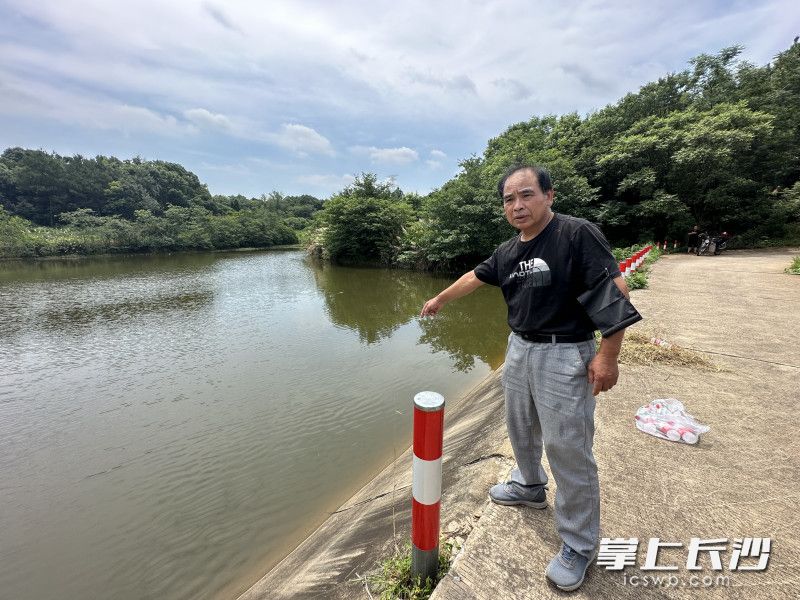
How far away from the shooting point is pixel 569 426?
1464mm

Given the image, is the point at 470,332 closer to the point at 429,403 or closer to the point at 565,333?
the point at 565,333

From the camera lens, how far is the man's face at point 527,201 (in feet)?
5.02

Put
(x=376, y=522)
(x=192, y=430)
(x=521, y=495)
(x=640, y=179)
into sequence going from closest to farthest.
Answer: (x=521, y=495), (x=376, y=522), (x=192, y=430), (x=640, y=179)

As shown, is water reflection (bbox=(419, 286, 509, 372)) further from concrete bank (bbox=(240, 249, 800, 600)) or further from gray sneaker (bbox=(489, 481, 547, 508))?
gray sneaker (bbox=(489, 481, 547, 508))

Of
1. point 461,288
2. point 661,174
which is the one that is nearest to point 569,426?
point 461,288

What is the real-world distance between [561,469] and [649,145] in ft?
71.4

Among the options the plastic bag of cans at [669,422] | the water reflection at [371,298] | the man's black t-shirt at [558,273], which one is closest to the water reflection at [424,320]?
the water reflection at [371,298]

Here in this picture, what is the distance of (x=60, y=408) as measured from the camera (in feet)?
17.5

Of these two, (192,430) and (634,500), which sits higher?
(634,500)

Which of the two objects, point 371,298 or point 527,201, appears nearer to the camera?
point 527,201

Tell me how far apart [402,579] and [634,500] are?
56.1 inches

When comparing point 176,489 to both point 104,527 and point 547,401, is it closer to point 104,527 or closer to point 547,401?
point 104,527

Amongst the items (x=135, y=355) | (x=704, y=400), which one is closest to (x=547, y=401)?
(x=704, y=400)

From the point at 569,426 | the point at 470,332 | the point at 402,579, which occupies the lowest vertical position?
the point at 470,332
